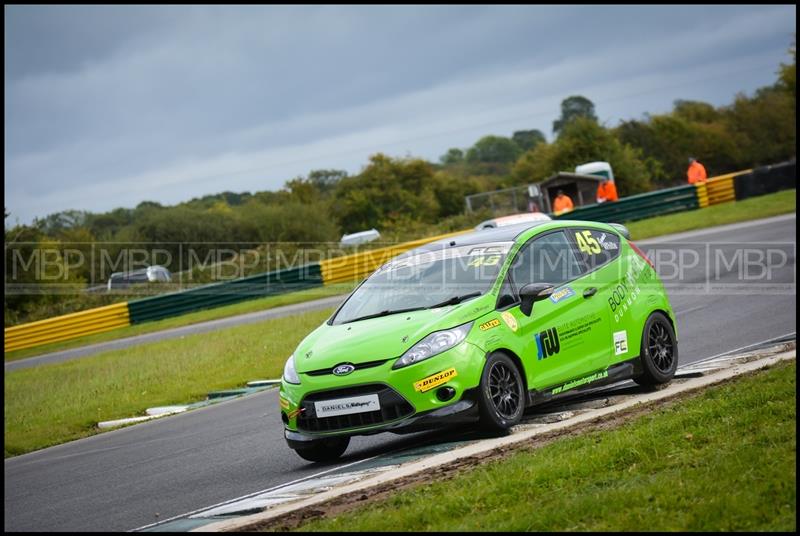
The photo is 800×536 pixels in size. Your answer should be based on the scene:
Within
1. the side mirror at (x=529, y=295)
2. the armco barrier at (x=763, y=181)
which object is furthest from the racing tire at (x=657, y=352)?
the armco barrier at (x=763, y=181)

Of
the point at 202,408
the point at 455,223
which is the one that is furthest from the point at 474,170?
the point at 202,408

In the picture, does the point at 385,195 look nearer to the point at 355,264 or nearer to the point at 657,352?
the point at 355,264

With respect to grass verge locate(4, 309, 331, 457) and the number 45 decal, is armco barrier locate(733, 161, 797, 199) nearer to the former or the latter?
grass verge locate(4, 309, 331, 457)

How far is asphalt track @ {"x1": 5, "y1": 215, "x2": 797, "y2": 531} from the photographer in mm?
7648

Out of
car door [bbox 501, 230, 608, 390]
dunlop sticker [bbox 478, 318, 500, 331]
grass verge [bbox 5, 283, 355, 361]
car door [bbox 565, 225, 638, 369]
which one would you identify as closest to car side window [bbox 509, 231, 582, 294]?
car door [bbox 501, 230, 608, 390]

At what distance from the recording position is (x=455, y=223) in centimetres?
4541

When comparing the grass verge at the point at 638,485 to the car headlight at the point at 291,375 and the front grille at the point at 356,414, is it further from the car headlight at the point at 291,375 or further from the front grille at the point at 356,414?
the car headlight at the point at 291,375

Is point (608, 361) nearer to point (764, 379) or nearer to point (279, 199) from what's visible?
point (764, 379)

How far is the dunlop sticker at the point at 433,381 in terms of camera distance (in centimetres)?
788

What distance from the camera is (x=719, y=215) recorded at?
3378cm

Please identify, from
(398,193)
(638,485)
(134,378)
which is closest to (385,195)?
(398,193)

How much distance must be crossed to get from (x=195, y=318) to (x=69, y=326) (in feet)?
15.4

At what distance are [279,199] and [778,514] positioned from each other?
100388 millimetres

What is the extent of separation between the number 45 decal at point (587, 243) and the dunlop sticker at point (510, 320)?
160 centimetres
